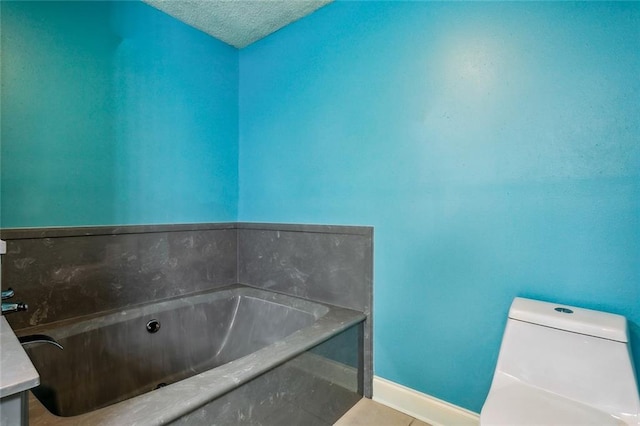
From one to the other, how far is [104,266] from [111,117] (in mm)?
830

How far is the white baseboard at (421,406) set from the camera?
1.39 metres

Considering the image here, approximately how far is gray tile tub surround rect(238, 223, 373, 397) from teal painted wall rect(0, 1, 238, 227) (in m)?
0.40

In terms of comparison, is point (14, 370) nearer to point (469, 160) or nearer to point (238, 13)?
point (469, 160)

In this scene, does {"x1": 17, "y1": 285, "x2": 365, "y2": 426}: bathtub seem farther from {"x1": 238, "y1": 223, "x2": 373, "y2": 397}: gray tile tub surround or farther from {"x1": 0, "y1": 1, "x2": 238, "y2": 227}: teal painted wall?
{"x1": 0, "y1": 1, "x2": 238, "y2": 227}: teal painted wall

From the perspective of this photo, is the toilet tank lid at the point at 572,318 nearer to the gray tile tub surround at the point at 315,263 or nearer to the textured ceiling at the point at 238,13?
the gray tile tub surround at the point at 315,263

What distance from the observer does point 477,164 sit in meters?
1.37

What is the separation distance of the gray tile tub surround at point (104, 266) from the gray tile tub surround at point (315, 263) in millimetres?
243

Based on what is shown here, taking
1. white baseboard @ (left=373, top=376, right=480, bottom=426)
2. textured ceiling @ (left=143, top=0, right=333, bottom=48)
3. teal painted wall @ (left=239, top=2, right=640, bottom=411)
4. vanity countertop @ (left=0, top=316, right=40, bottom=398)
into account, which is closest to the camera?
vanity countertop @ (left=0, top=316, right=40, bottom=398)

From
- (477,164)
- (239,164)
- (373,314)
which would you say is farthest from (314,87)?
(373,314)

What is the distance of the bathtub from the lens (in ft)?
2.98

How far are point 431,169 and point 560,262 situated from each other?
2.13 ft

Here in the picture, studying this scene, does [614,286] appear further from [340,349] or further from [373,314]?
[340,349]

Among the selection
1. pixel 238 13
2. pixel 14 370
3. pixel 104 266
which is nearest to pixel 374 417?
pixel 14 370

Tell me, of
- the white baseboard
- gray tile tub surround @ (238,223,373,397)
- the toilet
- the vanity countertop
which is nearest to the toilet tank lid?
the toilet
